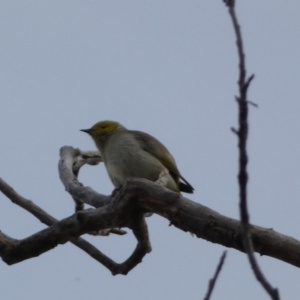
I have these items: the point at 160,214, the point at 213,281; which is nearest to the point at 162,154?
the point at 160,214

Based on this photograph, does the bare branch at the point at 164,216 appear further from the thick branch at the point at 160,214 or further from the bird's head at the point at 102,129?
the bird's head at the point at 102,129

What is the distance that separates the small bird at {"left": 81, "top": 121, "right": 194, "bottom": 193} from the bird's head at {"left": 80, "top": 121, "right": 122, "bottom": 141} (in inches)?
12.3

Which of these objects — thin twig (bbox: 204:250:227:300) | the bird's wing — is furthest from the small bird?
thin twig (bbox: 204:250:227:300)

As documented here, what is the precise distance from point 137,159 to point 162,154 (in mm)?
459

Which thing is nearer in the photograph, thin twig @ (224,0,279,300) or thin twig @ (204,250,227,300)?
thin twig @ (224,0,279,300)

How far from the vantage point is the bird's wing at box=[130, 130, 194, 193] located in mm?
8508

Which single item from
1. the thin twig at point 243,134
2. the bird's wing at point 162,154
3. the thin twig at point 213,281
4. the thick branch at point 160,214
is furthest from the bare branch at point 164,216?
the bird's wing at point 162,154

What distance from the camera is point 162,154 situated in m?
8.60

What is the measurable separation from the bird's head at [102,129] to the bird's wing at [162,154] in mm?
860

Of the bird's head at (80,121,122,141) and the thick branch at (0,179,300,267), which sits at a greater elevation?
the bird's head at (80,121,122,141)

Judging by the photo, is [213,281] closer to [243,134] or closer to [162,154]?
[243,134]

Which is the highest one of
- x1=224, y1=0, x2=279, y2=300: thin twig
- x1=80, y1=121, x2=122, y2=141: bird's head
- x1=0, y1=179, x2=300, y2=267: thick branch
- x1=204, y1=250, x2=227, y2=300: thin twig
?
x1=80, y1=121, x2=122, y2=141: bird's head

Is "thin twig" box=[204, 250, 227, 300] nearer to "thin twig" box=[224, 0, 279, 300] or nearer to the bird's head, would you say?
"thin twig" box=[224, 0, 279, 300]

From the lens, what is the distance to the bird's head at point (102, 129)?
31.6 feet
